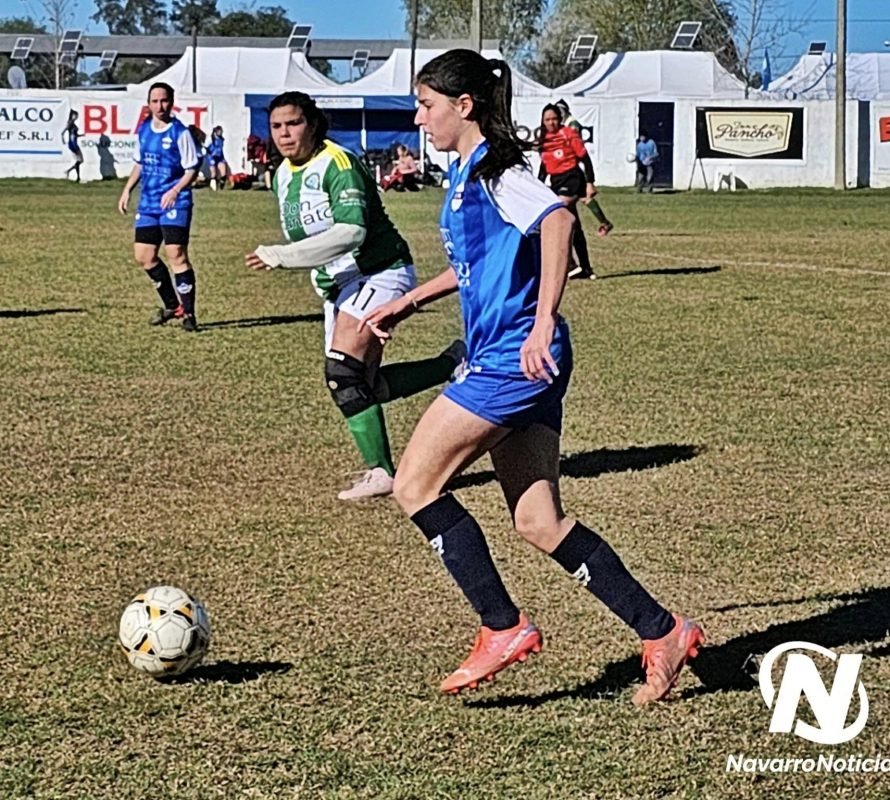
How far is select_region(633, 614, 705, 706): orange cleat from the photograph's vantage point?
4902 millimetres

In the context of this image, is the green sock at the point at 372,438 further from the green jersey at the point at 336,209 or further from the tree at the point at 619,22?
the tree at the point at 619,22

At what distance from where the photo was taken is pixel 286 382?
11445 mm

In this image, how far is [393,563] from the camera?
22.1ft

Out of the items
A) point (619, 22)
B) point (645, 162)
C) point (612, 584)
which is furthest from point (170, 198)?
point (619, 22)

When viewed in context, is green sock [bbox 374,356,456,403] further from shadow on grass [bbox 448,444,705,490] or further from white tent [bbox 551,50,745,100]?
white tent [bbox 551,50,745,100]

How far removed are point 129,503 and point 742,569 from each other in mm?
2855

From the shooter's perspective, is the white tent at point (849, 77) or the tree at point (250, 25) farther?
the tree at point (250, 25)

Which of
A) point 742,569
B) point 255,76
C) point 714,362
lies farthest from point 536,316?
point 255,76

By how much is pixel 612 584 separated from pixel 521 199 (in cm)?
112

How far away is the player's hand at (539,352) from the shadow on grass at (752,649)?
3.45 ft

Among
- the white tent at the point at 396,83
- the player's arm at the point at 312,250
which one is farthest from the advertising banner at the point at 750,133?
the player's arm at the point at 312,250

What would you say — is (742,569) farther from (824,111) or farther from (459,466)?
(824,111)

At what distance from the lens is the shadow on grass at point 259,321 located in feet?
48.4

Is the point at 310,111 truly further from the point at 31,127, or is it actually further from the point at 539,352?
the point at 31,127
